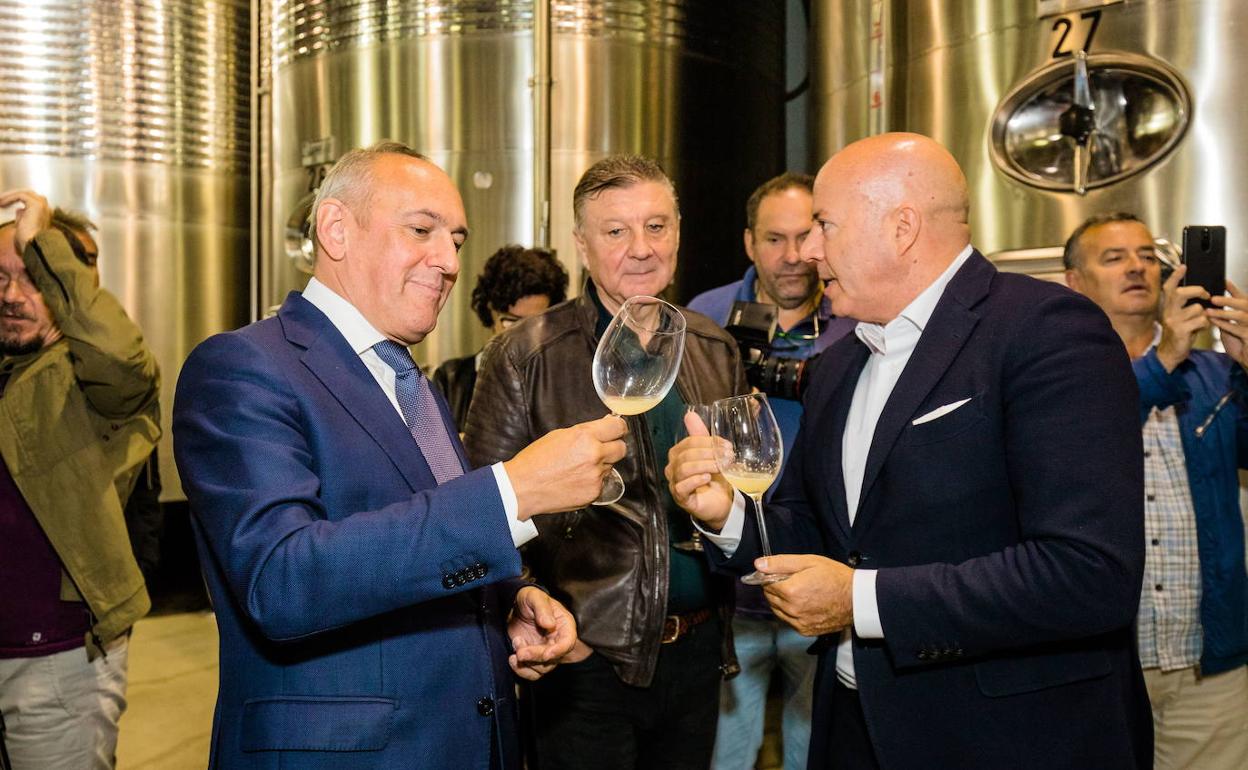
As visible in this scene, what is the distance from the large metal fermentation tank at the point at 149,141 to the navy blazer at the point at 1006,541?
6.26 metres

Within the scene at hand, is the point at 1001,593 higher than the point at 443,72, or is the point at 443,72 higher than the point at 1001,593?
the point at 443,72

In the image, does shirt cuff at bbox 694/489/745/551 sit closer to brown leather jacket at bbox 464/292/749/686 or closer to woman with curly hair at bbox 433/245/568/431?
brown leather jacket at bbox 464/292/749/686

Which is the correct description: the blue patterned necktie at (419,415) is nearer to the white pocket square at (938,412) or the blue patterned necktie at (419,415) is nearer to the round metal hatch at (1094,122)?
the white pocket square at (938,412)

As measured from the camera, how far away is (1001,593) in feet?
5.42

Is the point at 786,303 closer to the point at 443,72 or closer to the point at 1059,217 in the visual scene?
the point at 1059,217

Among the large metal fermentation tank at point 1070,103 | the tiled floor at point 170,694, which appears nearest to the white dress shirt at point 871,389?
the large metal fermentation tank at point 1070,103

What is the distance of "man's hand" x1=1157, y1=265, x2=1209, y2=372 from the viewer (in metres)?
2.96

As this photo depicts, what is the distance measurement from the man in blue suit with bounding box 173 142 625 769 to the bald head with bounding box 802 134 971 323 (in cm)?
70

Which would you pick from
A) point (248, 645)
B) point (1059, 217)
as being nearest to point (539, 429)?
point (248, 645)

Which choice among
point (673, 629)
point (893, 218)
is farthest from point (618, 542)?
point (893, 218)

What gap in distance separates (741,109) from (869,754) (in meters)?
5.19

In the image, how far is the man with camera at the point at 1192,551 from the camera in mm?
3031

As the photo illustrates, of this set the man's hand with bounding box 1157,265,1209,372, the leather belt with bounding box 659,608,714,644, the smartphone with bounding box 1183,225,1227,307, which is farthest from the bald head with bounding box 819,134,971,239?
the smartphone with bounding box 1183,225,1227,307

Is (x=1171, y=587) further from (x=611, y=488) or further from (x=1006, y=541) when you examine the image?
(x=611, y=488)
